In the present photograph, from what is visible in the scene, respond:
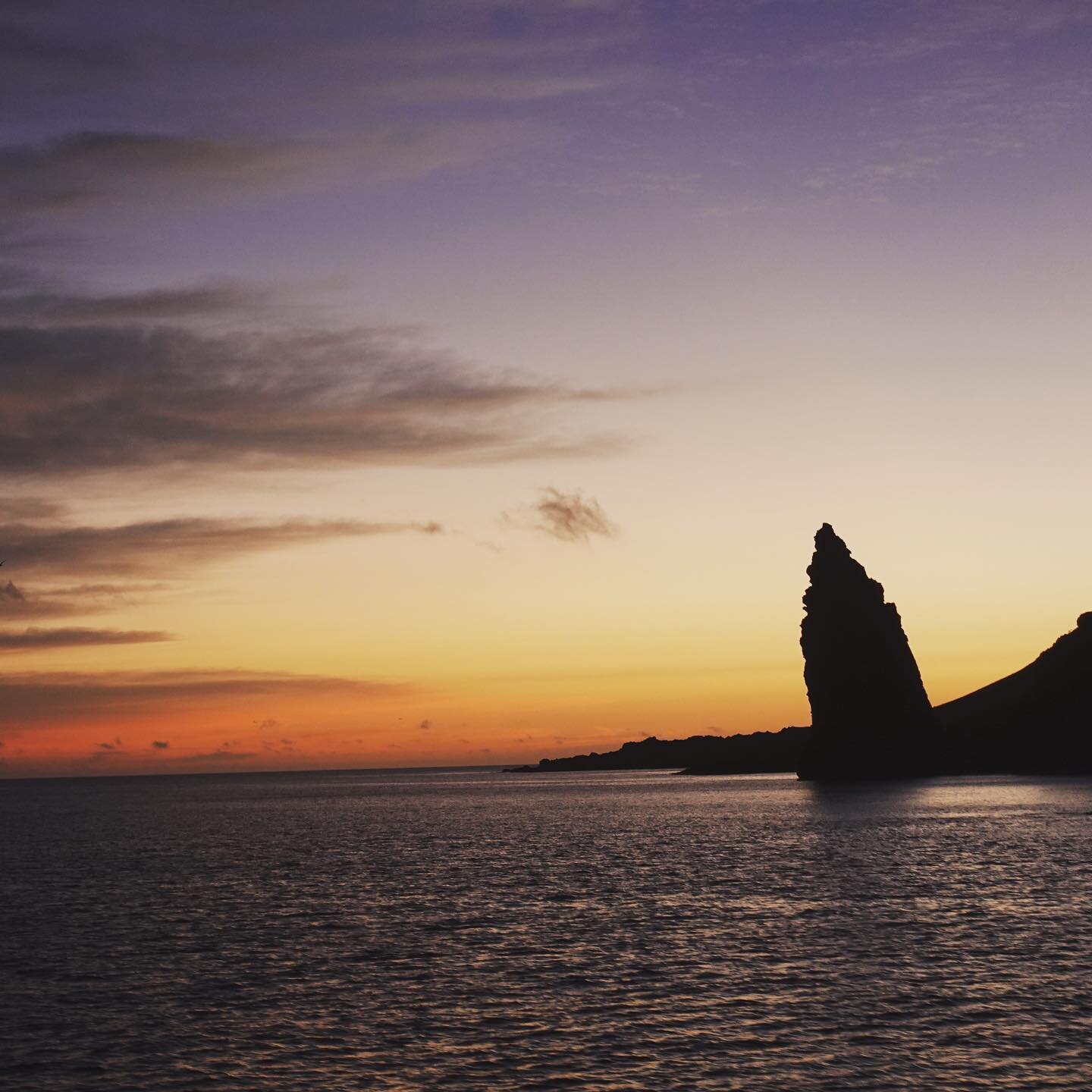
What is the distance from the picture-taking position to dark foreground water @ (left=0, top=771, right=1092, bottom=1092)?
32.4 meters

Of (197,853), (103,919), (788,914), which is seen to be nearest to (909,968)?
(788,914)

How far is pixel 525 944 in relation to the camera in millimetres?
52125

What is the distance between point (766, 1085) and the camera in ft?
97.8

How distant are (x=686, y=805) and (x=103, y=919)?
12604cm

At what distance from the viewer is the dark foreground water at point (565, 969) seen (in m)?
32.4

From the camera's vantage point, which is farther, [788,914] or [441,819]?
[441,819]

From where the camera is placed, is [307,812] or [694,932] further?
[307,812]

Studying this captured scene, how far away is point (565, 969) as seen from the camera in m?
46.0

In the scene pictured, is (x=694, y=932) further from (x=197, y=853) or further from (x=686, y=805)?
(x=686, y=805)

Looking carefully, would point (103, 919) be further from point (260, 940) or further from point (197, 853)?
point (197, 853)

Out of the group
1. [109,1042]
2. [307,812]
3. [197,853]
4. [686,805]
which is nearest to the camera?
[109,1042]

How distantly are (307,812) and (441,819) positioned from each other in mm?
40137

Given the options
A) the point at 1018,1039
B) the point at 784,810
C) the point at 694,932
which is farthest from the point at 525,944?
the point at 784,810

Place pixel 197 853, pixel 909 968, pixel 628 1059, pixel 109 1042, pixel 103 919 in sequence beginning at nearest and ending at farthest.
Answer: pixel 628 1059 < pixel 109 1042 < pixel 909 968 < pixel 103 919 < pixel 197 853
